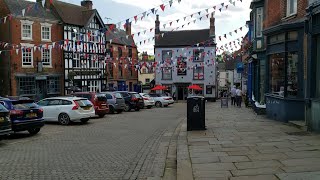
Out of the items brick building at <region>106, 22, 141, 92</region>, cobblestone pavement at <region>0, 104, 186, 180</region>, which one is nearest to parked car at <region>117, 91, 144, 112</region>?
cobblestone pavement at <region>0, 104, 186, 180</region>

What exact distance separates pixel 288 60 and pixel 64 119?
36.4 ft

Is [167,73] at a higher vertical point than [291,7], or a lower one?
lower

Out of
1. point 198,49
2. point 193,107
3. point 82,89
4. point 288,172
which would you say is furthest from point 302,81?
point 198,49

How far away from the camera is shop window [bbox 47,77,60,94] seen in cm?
3916

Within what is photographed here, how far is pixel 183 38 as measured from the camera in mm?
61656

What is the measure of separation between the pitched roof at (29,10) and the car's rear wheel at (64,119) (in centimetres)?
1679

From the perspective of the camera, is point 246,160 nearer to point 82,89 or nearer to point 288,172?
point 288,172

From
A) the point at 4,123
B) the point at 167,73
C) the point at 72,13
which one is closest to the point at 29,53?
the point at 72,13

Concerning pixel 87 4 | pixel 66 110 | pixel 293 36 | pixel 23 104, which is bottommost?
pixel 66 110

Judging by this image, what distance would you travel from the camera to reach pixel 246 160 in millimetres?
8500

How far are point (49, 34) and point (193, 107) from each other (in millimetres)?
28104

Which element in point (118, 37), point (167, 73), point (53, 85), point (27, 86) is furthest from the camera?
point (167, 73)

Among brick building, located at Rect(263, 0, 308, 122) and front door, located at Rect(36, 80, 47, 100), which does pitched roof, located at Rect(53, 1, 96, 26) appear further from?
brick building, located at Rect(263, 0, 308, 122)

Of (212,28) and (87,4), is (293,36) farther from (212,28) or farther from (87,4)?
(212,28)
